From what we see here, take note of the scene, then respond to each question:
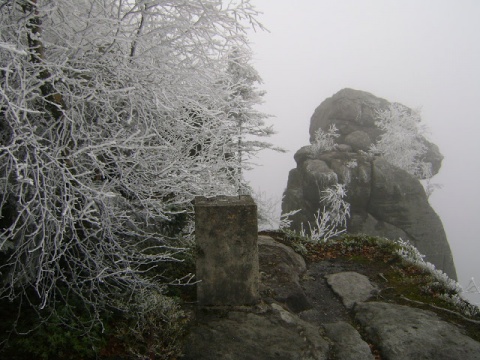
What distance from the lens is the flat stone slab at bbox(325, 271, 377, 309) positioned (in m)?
7.28

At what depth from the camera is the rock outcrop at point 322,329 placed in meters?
5.19

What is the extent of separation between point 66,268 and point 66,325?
137 cm

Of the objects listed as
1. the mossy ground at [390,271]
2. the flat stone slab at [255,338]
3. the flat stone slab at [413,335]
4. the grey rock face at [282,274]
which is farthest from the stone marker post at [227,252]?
the mossy ground at [390,271]

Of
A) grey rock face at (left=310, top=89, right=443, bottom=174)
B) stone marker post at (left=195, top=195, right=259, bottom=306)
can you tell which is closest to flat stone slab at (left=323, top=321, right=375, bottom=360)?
stone marker post at (left=195, top=195, right=259, bottom=306)

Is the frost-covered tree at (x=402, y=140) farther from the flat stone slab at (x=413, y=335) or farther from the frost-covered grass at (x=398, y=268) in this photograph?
the flat stone slab at (x=413, y=335)

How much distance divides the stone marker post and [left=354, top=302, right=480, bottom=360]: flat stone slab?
2010 millimetres

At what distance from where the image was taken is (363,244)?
34.8 ft

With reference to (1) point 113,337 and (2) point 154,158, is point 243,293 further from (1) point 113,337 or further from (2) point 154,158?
(2) point 154,158

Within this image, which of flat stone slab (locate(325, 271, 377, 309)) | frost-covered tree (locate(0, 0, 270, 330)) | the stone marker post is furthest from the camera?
flat stone slab (locate(325, 271, 377, 309))

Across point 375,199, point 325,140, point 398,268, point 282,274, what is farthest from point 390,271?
point 325,140

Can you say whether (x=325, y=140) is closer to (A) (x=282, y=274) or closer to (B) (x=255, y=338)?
(A) (x=282, y=274)

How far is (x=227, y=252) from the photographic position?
607 cm

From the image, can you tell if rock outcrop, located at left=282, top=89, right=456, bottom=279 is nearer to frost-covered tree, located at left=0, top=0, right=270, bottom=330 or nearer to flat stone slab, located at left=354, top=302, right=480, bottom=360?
flat stone slab, located at left=354, top=302, right=480, bottom=360

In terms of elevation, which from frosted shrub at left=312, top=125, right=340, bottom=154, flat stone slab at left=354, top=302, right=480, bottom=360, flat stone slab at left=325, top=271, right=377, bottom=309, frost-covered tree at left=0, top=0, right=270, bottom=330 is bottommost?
flat stone slab at left=354, top=302, right=480, bottom=360
